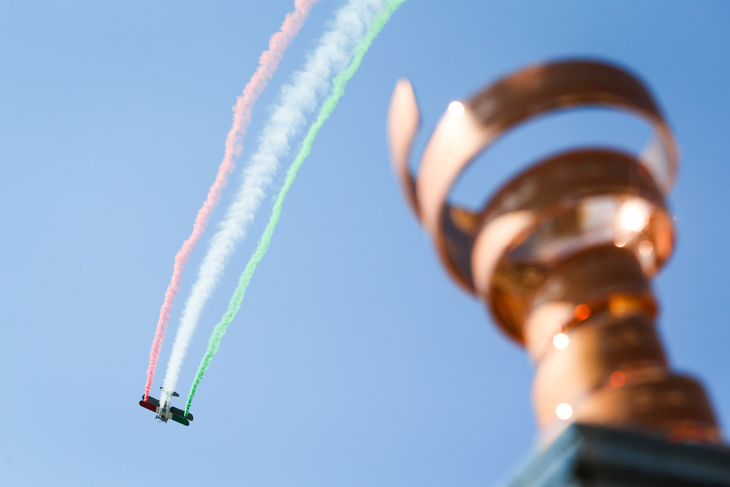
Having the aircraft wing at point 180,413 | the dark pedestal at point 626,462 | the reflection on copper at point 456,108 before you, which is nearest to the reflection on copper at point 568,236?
the reflection on copper at point 456,108

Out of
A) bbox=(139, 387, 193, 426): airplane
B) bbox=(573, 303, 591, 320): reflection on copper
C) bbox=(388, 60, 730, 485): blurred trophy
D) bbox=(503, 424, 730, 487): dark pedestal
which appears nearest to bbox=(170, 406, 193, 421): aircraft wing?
bbox=(139, 387, 193, 426): airplane

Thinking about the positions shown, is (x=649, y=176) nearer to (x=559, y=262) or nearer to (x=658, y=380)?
(x=559, y=262)

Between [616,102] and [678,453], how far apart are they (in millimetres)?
5522

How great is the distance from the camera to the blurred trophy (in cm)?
882

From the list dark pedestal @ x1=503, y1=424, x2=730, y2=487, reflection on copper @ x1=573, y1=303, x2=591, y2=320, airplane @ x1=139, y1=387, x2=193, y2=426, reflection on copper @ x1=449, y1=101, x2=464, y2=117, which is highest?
airplane @ x1=139, y1=387, x2=193, y2=426

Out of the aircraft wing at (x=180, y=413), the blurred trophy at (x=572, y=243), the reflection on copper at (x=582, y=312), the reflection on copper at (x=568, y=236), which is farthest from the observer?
the aircraft wing at (x=180, y=413)

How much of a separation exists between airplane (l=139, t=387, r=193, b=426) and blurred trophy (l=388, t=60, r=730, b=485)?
42.5m

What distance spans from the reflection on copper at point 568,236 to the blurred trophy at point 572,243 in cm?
2

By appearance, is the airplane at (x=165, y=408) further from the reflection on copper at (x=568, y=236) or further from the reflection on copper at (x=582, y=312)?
the reflection on copper at (x=582, y=312)

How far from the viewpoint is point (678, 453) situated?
7.04m

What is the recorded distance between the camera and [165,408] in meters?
49.8

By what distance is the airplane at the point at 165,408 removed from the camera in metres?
48.6

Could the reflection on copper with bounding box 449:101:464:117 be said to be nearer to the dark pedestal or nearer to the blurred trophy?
the blurred trophy

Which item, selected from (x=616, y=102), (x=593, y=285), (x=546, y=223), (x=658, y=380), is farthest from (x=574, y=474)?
(x=616, y=102)
